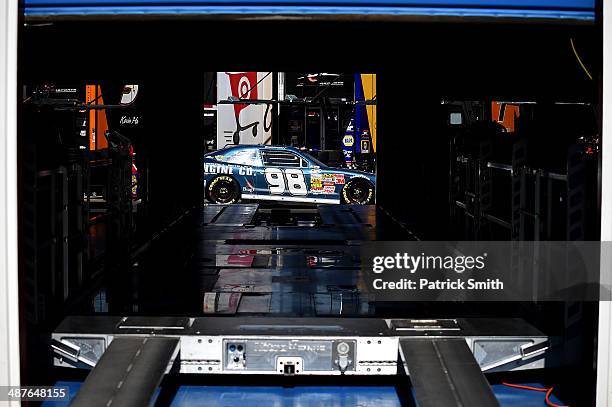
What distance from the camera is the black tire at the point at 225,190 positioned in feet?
52.2

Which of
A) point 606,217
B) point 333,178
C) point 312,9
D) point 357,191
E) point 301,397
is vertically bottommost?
point 301,397

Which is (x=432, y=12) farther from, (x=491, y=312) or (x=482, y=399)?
(x=491, y=312)

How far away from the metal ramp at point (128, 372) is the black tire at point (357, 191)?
12.4 metres

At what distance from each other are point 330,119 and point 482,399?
16.2m

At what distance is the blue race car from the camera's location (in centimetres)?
1598

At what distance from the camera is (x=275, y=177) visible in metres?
16.2

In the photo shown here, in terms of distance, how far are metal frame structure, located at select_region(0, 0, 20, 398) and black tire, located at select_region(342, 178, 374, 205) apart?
43.4ft

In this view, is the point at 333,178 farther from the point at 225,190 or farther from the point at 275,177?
the point at 225,190

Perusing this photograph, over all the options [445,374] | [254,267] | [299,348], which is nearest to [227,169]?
[254,267]

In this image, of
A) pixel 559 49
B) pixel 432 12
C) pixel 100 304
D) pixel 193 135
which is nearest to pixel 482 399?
pixel 432 12

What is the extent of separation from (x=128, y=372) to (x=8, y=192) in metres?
1.00

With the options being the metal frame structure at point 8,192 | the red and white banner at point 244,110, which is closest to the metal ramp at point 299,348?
the metal frame structure at point 8,192

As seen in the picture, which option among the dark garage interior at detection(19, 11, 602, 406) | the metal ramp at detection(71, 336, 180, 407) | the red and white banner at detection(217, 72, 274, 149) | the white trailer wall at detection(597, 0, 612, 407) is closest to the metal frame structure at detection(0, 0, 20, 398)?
the dark garage interior at detection(19, 11, 602, 406)

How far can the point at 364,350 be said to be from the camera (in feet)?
12.8
